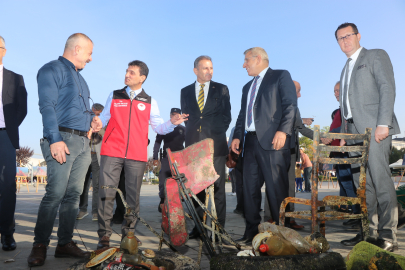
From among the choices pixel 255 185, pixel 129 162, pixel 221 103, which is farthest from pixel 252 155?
pixel 129 162

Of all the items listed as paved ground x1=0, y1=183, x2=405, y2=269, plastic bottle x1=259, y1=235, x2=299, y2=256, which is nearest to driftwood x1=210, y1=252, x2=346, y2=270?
plastic bottle x1=259, y1=235, x2=299, y2=256

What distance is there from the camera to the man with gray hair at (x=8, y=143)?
11.1 feet

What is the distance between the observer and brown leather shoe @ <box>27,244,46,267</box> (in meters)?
2.67

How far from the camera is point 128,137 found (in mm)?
3680

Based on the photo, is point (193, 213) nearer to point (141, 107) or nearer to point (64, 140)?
point (64, 140)

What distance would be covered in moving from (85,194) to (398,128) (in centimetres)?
555

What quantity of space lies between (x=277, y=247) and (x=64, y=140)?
2.27 meters

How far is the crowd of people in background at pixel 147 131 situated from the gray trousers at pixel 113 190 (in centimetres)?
1

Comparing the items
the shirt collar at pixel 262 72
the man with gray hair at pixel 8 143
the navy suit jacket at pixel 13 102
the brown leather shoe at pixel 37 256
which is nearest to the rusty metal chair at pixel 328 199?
the shirt collar at pixel 262 72

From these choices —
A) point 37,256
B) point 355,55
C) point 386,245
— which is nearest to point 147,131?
point 37,256

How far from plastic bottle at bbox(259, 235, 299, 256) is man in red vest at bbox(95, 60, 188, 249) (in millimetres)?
2034

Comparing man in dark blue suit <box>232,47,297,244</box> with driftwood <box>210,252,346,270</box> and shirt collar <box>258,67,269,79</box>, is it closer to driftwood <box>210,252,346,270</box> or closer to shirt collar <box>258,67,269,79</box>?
shirt collar <box>258,67,269,79</box>

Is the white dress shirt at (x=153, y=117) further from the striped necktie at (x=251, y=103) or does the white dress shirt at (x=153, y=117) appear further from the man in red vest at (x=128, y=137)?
the striped necktie at (x=251, y=103)

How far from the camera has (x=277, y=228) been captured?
6.49ft
